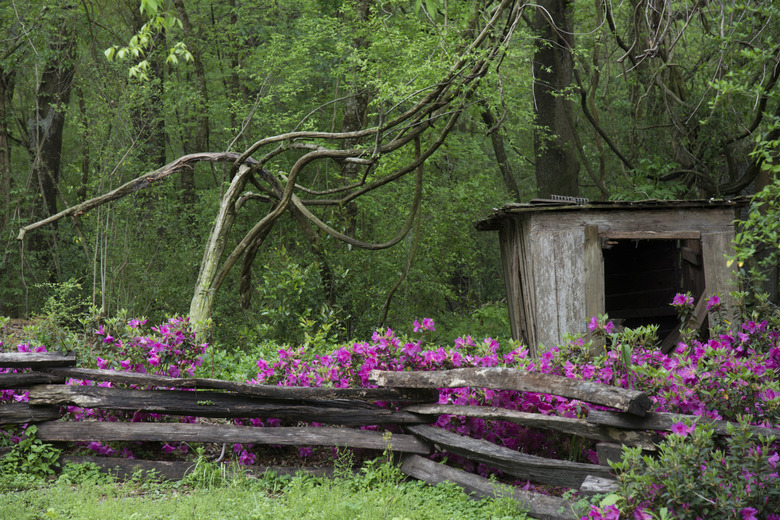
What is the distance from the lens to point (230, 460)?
5.42 meters

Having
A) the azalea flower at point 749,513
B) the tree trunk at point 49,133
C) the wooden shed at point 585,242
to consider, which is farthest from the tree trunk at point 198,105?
the azalea flower at point 749,513

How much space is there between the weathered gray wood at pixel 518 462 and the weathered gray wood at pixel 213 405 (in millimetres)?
366

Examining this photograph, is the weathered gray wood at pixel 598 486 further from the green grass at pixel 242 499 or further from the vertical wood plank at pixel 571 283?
the vertical wood plank at pixel 571 283

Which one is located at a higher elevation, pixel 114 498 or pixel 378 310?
pixel 378 310

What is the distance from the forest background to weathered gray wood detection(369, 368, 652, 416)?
6.60 feet

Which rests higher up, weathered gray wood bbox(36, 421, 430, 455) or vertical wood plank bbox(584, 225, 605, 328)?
vertical wood plank bbox(584, 225, 605, 328)

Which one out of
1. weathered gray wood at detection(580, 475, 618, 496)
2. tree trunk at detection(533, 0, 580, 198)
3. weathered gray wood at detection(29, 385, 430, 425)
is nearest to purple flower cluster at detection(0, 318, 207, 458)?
weathered gray wood at detection(29, 385, 430, 425)

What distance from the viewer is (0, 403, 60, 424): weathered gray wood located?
17.6ft

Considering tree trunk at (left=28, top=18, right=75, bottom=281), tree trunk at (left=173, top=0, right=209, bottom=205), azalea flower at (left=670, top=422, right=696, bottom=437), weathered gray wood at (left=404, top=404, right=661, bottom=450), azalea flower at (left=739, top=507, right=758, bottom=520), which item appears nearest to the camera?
azalea flower at (left=739, top=507, right=758, bottom=520)

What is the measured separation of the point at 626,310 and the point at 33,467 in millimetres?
8250

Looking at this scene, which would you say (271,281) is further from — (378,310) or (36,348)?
(36,348)

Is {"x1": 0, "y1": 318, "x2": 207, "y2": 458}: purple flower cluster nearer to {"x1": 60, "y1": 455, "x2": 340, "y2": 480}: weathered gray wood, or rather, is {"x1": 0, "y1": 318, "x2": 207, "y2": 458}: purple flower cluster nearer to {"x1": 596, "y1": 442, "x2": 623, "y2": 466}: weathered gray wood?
{"x1": 60, "y1": 455, "x2": 340, "y2": 480}: weathered gray wood

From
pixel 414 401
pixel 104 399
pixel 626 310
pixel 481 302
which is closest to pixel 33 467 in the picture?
pixel 104 399

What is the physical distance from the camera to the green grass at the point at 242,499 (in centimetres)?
437
